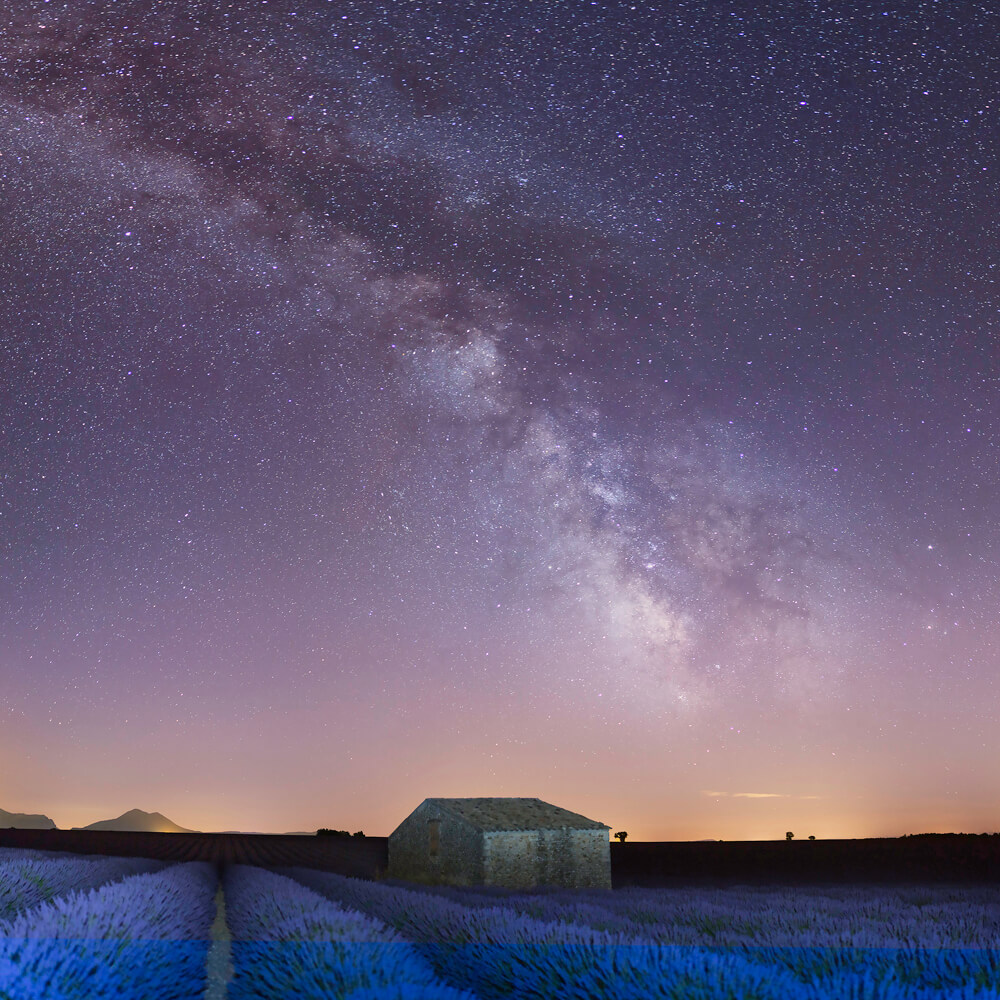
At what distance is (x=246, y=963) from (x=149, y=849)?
37108 millimetres

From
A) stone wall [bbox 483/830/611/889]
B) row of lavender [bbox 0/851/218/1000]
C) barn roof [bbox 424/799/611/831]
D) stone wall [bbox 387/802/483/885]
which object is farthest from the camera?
barn roof [bbox 424/799/611/831]

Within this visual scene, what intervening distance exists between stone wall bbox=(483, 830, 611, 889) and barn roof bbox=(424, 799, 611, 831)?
0.25 meters

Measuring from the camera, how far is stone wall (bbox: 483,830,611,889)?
25.0 metres

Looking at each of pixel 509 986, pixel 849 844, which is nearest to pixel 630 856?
pixel 849 844

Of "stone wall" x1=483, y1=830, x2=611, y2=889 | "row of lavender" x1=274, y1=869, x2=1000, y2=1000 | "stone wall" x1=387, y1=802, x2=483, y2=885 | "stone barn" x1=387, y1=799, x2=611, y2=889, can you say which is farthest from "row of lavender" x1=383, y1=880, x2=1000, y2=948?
"stone wall" x1=387, y1=802, x2=483, y2=885

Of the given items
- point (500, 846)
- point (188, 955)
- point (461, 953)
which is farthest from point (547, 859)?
point (188, 955)

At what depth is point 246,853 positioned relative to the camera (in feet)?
137

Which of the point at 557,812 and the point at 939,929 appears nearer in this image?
the point at 939,929

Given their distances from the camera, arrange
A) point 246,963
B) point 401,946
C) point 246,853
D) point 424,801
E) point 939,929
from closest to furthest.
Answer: point 401,946 < point 246,963 < point 939,929 < point 424,801 < point 246,853

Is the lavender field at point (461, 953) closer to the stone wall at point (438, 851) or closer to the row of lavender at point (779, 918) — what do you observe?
the row of lavender at point (779, 918)

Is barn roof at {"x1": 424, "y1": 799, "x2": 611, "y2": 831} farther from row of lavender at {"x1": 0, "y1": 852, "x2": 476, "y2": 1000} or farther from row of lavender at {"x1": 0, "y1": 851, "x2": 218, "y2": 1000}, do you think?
row of lavender at {"x1": 0, "y1": 852, "x2": 476, "y2": 1000}

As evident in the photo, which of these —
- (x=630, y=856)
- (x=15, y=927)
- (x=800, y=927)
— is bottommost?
(x=630, y=856)

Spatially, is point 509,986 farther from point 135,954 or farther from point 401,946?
point 135,954

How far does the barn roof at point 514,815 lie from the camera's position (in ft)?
86.3
